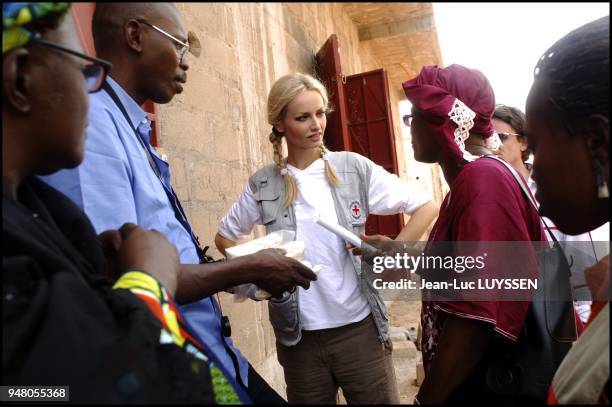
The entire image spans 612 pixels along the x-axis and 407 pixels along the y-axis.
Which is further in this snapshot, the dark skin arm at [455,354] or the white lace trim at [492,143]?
the white lace trim at [492,143]

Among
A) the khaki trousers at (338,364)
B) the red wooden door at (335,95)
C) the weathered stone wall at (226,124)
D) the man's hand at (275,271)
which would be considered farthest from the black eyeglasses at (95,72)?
the red wooden door at (335,95)

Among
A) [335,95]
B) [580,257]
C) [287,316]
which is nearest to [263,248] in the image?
[287,316]

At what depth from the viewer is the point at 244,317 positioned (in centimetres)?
325

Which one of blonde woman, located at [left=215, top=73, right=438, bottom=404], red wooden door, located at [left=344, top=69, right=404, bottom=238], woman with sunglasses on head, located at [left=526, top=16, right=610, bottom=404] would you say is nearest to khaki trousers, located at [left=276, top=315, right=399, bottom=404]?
blonde woman, located at [left=215, top=73, right=438, bottom=404]

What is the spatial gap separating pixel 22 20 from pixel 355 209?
170 centimetres

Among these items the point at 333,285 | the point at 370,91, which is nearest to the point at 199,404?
the point at 333,285

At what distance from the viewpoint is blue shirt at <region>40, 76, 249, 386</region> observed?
3.81 feet

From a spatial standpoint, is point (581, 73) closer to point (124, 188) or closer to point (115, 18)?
point (124, 188)

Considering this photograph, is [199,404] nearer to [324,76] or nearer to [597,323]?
[597,323]

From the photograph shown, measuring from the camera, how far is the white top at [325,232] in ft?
6.88

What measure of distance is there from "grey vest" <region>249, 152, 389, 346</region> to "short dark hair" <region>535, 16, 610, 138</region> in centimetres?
131

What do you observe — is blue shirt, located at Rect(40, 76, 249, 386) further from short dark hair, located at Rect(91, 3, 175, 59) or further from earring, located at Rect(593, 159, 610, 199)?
A: earring, located at Rect(593, 159, 610, 199)

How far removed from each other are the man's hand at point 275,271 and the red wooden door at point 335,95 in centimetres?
385

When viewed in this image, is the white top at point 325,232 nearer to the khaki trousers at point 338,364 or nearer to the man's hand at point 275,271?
the khaki trousers at point 338,364
